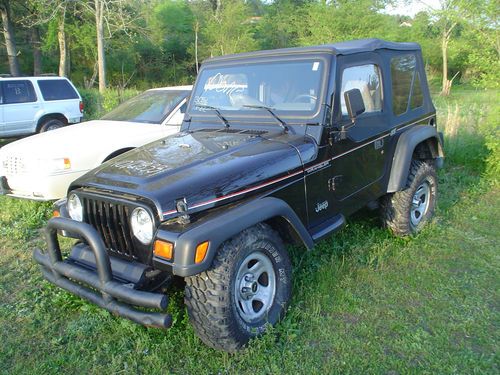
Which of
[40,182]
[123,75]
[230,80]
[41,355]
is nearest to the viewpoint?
[41,355]

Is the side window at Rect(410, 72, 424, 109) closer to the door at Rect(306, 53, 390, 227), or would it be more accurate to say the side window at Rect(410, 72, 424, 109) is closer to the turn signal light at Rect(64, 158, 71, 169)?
the door at Rect(306, 53, 390, 227)

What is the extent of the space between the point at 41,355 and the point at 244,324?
146cm

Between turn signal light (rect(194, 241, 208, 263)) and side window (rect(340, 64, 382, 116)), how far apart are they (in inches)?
72.2

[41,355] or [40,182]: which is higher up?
[40,182]

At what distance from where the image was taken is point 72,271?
293cm

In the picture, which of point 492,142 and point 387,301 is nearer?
point 387,301

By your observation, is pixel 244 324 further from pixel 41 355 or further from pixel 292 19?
pixel 292 19

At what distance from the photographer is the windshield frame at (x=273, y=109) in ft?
11.7

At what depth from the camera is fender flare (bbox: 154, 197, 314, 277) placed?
251 cm

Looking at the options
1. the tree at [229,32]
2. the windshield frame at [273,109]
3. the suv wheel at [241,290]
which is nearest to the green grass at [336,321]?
the suv wheel at [241,290]

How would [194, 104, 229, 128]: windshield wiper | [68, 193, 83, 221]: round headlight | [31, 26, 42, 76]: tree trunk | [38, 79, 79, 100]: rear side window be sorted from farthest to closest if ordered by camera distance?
1. [31, 26, 42, 76]: tree trunk
2. [38, 79, 79, 100]: rear side window
3. [194, 104, 229, 128]: windshield wiper
4. [68, 193, 83, 221]: round headlight

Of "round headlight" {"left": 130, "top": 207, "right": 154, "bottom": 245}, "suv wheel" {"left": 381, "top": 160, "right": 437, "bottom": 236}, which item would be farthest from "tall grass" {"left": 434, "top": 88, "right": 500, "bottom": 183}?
"round headlight" {"left": 130, "top": 207, "right": 154, "bottom": 245}

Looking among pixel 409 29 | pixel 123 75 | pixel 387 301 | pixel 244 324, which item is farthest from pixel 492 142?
pixel 409 29

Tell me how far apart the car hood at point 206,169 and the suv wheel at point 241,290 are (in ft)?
1.13
